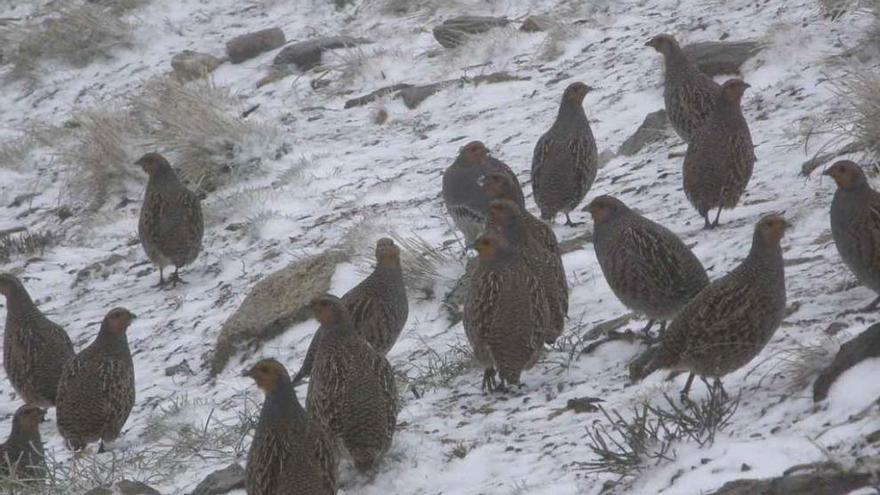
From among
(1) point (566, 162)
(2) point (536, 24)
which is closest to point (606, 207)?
(1) point (566, 162)

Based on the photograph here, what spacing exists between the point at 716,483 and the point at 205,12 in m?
12.9

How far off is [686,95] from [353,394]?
14.0ft

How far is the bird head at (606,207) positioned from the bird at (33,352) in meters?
3.75

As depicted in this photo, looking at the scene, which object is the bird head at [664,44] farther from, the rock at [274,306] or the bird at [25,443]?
the bird at [25,443]

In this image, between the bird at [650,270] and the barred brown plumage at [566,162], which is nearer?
the bird at [650,270]

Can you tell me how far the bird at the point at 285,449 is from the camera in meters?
5.49

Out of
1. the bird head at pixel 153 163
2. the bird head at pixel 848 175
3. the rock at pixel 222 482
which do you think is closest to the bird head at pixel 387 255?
the rock at pixel 222 482

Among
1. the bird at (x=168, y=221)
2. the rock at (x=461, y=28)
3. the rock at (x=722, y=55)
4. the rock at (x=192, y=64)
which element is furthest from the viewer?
the rock at (x=192, y=64)

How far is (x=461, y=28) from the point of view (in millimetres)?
13320

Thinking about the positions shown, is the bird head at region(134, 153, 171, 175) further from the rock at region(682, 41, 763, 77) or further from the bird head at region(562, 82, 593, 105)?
the rock at region(682, 41, 763, 77)

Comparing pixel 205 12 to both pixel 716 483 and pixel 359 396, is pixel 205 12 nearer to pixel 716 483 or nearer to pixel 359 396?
pixel 359 396

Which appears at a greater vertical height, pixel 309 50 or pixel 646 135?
pixel 309 50

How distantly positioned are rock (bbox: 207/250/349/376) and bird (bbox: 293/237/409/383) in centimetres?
101

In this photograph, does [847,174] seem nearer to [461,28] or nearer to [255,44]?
[461,28]
